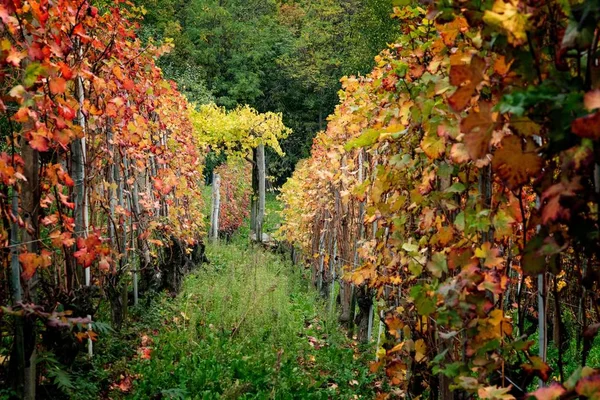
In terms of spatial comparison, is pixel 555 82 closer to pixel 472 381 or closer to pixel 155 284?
pixel 472 381

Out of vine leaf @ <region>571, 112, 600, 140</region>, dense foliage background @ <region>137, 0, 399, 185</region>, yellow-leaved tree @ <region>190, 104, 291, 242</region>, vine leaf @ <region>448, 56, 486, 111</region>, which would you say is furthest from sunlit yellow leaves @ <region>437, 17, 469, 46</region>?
dense foliage background @ <region>137, 0, 399, 185</region>

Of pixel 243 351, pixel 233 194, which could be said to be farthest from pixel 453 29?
pixel 233 194

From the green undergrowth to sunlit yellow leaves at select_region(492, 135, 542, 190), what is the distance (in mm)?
3696

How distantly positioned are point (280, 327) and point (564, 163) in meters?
6.02

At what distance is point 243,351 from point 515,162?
496cm

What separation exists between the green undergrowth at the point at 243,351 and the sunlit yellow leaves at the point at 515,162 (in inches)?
146

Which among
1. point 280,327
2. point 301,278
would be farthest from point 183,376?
point 301,278

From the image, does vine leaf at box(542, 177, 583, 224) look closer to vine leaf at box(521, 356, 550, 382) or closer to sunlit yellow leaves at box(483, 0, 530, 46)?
sunlit yellow leaves at box(483, 0, 530, 46)

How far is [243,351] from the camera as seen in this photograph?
19.1 feet

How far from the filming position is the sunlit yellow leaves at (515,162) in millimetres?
1272

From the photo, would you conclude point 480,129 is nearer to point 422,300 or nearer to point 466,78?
point 466,78

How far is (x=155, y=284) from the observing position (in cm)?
736

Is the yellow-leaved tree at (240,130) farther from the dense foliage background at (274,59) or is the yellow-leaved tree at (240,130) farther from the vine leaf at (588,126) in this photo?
the vine leaf at (588,126)

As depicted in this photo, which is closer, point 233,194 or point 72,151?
point 72,151
